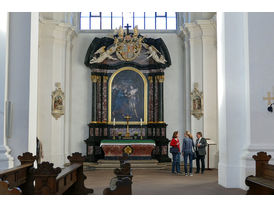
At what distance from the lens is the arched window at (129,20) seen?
19.2 meters

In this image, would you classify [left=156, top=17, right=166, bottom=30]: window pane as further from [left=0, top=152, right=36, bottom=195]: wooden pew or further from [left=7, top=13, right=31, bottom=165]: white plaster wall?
[left=0, top=152, right=36, bottom=195]: wooden pew

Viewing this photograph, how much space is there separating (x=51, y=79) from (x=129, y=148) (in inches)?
172

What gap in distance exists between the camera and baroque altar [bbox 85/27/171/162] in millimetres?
17641

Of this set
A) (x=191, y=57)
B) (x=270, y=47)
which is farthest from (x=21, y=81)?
(x=191, y=57)

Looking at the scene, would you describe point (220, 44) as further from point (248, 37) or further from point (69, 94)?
point (69, 94)

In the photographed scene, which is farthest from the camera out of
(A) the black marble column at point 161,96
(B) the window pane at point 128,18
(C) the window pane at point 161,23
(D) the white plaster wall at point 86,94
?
(B) the window pane at point 128,18

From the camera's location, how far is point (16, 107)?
8.85 meters

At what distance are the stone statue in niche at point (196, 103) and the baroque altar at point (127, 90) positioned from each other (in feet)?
4.83

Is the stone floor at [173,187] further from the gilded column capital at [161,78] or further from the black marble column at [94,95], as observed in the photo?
the gilded column capital at [161,78]

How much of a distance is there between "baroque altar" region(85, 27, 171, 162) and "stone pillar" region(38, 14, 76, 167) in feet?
3.96

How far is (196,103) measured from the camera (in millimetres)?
16984

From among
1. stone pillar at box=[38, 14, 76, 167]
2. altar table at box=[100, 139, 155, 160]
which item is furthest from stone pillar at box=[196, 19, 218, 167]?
stone pillar at box=[38, 14, 76, 167]

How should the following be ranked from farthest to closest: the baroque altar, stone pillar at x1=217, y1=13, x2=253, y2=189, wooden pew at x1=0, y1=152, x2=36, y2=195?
the baroque altar
stone pillar at x1=217, y1=13, x2=253, y2=189
wooden pew at x1=0, y1=152, x2=36, y2=195

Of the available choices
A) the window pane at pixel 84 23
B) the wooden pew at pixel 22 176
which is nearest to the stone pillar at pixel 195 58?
the window pane at pixel 84 23
